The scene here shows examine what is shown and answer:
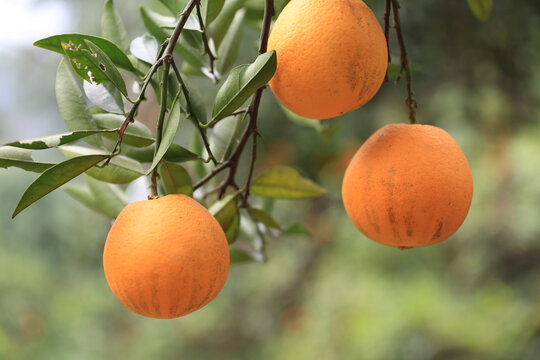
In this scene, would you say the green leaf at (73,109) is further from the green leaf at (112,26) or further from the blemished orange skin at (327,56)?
the blemished orange skin at (327,56)

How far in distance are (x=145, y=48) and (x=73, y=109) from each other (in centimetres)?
13

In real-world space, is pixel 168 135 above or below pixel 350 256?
above

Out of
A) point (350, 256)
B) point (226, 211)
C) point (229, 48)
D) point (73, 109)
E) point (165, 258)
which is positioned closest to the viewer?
point (165, 258)

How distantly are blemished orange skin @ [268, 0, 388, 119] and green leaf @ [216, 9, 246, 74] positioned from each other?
9.7 inches

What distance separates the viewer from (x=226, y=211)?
0.66m

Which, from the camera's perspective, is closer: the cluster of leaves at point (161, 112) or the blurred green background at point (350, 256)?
the cluster of leaves at point (161, 112)

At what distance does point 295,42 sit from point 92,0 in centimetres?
173

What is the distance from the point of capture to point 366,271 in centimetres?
278

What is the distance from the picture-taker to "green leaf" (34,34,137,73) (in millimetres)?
505

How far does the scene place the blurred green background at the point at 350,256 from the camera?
1402 millimetres

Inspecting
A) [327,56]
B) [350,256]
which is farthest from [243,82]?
[350,256]

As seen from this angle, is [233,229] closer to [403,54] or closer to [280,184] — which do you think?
[280,184]

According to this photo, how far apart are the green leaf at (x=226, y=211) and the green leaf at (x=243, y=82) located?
0.16m

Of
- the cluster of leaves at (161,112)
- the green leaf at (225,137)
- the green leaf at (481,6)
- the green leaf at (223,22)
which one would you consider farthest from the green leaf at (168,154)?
the green leaf at (481,6)
